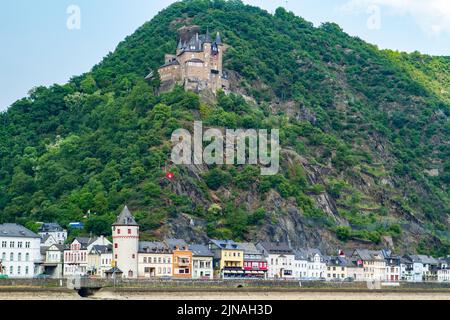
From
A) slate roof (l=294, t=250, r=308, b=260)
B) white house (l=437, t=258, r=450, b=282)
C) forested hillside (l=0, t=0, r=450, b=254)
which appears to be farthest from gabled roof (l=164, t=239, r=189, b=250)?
white house (l=437, t=258, r=450, b=282)

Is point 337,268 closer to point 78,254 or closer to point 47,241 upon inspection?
point 78,254

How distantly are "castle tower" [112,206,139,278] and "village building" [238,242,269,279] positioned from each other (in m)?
13.6

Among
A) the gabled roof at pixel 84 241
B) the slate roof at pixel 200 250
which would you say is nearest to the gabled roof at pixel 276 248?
the slate roof at pixel 200 250

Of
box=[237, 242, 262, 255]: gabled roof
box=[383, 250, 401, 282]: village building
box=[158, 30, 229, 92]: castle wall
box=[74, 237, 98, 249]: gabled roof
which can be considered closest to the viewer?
box=[74, 237, 98, 249]: gabled roof

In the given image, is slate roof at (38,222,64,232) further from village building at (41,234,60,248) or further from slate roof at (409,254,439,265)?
slate roof at (409,254,439,265)

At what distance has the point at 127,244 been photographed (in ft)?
292

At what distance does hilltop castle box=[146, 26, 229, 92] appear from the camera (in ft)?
434

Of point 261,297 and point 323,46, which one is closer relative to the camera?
point 261,297

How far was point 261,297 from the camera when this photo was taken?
3130 inches

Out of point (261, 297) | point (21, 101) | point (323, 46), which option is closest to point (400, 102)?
point (323, 46)

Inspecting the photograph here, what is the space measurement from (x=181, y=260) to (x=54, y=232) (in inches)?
598
